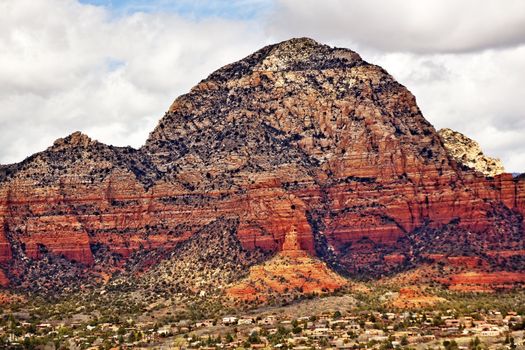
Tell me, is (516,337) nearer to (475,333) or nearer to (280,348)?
(475,333)

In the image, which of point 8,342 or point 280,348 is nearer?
point 280,348

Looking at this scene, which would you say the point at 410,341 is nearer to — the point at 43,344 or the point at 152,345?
the point at 152,345

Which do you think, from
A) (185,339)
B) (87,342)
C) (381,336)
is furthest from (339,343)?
(87,342)

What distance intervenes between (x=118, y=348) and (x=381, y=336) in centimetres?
3342

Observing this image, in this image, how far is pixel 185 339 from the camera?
197 metres

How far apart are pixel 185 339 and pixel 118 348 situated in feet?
29.5

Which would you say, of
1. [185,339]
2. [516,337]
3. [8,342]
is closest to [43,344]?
[8,342]

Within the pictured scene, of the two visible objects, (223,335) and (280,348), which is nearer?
(280,348)

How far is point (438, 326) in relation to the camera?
7820 inches

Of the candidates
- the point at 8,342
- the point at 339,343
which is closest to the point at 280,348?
the point at 339,343

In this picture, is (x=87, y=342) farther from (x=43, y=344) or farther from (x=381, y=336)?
(x=381, y=336)

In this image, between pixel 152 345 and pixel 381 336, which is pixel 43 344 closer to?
pixel 152 345

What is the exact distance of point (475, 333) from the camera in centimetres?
19175

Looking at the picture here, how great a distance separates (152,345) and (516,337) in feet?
152
